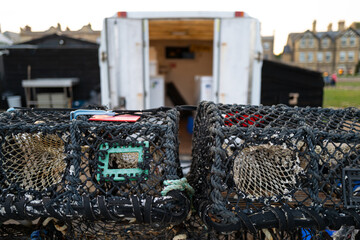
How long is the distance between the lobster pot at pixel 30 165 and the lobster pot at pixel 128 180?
105mm

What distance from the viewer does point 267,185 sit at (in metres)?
1.47

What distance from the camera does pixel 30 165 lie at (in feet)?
5.04

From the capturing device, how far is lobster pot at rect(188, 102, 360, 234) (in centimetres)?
119

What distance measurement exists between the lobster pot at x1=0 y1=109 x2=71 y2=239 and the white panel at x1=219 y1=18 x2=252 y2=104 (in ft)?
9.57

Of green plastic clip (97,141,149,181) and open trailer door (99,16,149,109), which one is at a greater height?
open trailer door (99,16,149,109)

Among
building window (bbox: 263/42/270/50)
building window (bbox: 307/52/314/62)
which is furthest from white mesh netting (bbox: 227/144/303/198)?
building window (bbox: 263/42/270/50)

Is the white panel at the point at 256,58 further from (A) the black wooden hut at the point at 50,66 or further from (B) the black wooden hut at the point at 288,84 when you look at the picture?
(A) the black wooden hut at the point at 50,66

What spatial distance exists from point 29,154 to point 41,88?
9729 mm

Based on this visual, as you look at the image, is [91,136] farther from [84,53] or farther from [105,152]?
[84,53]

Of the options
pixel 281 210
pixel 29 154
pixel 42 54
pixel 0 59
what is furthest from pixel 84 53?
pixel 281 210

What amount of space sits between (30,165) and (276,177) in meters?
1.35

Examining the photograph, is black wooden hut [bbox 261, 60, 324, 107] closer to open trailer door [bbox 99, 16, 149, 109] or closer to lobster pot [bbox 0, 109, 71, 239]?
open trailer door [bbox 99, 16, 149, 109]

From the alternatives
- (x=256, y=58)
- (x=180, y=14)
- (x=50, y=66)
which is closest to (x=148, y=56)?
(x=180, y=14)

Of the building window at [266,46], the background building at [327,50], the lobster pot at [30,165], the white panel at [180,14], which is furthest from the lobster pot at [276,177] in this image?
the building window at [266,46]
